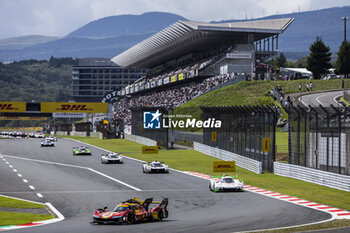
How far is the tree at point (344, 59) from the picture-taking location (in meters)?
90.9

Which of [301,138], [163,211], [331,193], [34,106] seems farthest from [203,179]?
[34,106]

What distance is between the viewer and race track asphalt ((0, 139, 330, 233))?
60.8 feet

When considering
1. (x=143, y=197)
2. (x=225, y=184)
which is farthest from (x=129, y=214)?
(x=225, y=184)

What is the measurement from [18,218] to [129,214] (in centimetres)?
413

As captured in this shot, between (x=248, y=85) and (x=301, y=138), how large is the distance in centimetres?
5315

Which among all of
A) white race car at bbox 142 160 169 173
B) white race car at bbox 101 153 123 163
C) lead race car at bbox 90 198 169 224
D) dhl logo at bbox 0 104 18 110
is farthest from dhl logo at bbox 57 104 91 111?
lead race car at bbox 90 198 169 224

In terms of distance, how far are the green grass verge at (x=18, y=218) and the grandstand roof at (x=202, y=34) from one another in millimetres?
76941

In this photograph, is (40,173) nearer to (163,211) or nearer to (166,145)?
(163,211)

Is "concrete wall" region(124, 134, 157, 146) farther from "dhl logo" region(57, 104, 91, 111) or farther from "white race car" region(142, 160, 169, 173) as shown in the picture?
"white race car" region(142, 160, 169, 173)

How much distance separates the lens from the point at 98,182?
34219 mm

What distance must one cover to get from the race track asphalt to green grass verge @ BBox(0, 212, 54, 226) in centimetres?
91

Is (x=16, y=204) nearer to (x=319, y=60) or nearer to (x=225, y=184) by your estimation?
(x=225, y=184)

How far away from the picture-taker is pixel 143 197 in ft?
89.6

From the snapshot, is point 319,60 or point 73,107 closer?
point 319,60
